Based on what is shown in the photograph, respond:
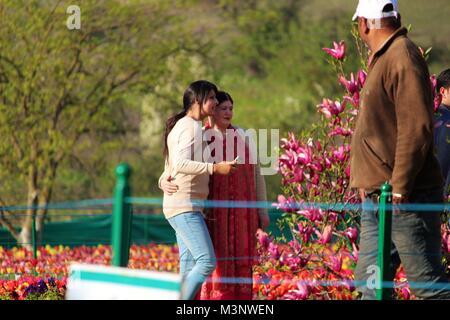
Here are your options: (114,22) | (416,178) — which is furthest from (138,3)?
(416,178)

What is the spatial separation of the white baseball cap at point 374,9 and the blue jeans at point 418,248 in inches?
36.0

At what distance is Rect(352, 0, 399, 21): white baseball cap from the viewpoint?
18.1 ft

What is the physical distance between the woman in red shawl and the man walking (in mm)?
1653

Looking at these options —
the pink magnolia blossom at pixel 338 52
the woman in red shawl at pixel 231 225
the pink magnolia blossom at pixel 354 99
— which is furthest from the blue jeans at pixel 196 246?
the pink magnolia blossom at pixel 338 52

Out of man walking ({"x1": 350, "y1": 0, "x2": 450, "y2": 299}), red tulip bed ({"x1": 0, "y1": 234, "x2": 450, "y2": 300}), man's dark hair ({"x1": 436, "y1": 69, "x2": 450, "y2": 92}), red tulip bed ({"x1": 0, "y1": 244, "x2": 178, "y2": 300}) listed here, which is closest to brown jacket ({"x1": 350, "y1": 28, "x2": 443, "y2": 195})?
man walking ({"x1": 350, "y1": 0, "x2": 450, "y2": 299})

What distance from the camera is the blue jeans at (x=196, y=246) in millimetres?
6527

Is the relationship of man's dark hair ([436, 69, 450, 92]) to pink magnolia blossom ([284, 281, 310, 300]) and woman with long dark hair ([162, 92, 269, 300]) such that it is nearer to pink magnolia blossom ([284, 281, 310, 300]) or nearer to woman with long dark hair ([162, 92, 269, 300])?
woman with long dark hair ([162, 92, 269, 300])

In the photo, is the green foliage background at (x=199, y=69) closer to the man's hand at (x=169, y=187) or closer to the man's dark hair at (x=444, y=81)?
the man's dark hair at (x=444, y=81)

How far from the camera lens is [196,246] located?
21.8ft

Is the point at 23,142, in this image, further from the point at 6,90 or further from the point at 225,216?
the point at 225,216

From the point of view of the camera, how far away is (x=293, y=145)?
7.25 meters

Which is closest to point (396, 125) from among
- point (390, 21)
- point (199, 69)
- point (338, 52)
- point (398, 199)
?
point (398, 199)

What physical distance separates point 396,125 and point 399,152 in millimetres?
192

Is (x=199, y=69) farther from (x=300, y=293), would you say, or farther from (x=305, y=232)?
(x=300, y=293)
